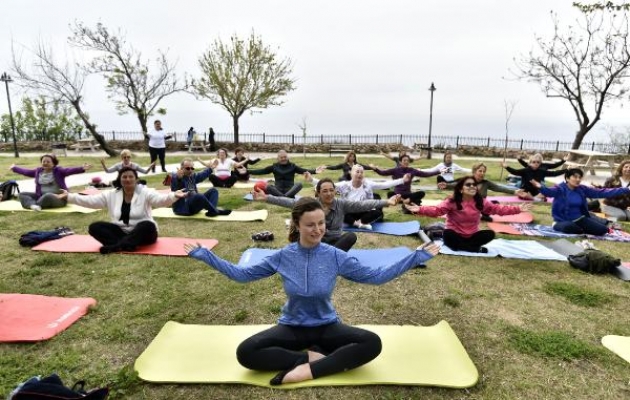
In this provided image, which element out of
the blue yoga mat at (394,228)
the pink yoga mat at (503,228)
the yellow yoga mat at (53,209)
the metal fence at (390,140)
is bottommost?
the pink yoga mat at (503,228)

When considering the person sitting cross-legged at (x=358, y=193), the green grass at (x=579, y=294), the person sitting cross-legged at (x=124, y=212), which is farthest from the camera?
the person sitting cross-legged at (x=358, y=193)

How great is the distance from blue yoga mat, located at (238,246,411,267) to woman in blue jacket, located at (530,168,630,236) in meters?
3.00

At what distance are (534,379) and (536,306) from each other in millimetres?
1494

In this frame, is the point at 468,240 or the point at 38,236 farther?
the point at 38,236

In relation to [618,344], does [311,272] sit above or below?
above

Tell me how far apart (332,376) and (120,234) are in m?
→ 4.23

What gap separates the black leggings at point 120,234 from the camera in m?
6.00

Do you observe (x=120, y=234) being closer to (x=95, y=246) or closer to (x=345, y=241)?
(x=95, y=246)

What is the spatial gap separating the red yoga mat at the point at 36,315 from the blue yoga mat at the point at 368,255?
6.60 feet

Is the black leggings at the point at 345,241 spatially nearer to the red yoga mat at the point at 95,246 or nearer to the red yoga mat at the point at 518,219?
the red yoga mat at the point at 95,246

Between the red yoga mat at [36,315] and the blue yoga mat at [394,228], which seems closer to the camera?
the red yoga mat at [36,315]

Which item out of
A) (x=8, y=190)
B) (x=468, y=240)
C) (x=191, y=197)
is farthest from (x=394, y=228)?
(x=8, y=190)

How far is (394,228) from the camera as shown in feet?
25.2

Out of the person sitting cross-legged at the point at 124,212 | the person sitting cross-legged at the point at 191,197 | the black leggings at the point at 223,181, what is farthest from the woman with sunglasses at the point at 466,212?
the black leggings at the point at 223,181
